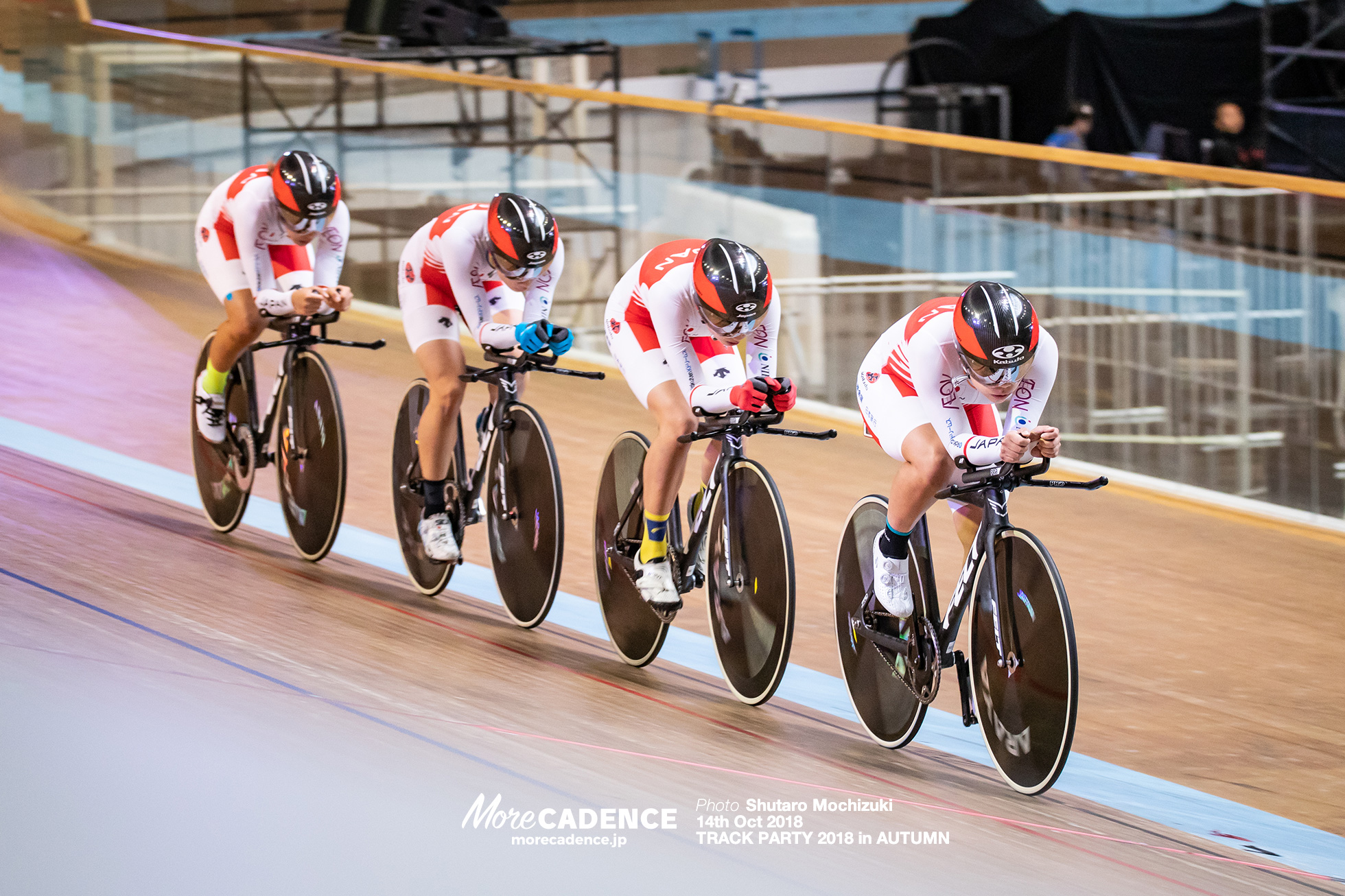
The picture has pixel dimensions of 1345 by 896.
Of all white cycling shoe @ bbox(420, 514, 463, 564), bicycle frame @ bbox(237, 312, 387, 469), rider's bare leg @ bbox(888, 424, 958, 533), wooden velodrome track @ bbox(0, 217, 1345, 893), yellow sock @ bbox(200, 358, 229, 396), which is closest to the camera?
wooden velodrome track @ bbox(0, 217, 1345, 893)

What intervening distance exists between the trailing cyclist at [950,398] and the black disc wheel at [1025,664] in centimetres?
21

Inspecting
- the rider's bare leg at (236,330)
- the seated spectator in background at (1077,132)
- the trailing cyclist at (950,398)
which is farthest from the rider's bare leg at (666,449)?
the seated spectator in background at (1077,132)

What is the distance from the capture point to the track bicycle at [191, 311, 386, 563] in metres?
4.94

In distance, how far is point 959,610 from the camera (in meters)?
3.39

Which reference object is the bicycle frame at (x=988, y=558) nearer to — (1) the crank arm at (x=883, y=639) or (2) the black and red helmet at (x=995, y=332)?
(1) the crank arm at (x=883, y=639)

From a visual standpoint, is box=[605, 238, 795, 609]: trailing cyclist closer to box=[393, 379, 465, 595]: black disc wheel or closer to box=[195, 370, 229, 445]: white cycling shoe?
box=[393, 379, 465, 595]: black disc wheel

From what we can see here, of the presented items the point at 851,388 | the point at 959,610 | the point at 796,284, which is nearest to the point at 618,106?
the point at 796,284

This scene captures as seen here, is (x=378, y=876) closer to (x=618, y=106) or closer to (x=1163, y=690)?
(x=1163, y=690)

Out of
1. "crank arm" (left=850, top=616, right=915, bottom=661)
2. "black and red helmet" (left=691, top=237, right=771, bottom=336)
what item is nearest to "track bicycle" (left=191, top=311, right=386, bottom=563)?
"black and red helmet" (left=691, top=237, right=771, bottom=336)

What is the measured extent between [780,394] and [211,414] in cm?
253

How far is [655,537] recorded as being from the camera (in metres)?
4.00

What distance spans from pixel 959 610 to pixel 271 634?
1876 mm

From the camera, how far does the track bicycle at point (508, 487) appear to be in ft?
14.2

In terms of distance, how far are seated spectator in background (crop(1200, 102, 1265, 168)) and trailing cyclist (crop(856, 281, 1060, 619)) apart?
616 centimetres
